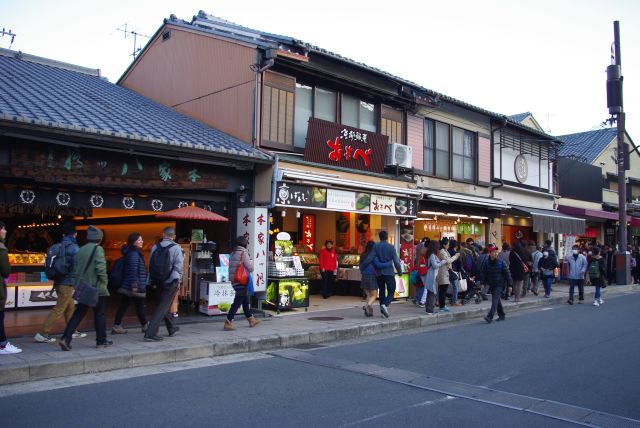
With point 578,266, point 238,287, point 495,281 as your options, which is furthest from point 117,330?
point 578,266

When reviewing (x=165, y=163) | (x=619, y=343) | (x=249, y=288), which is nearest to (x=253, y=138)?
(x=165, y=163)

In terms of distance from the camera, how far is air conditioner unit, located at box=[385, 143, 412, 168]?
54.1ft

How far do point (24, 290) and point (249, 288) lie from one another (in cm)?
609

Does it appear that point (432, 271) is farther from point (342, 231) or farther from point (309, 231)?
point (309, 231)

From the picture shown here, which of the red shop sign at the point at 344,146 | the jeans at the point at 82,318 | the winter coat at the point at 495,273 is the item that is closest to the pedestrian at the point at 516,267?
the winter coat at the point at 495,273

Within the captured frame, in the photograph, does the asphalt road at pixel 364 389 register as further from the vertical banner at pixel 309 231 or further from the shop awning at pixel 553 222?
the shop awning at pixel 553 222

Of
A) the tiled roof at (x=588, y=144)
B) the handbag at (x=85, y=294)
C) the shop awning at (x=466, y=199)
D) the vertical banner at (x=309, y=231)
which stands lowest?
the handbag at (x=85, y=294)

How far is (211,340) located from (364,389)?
3.57 meters

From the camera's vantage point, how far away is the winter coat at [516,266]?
647 inches

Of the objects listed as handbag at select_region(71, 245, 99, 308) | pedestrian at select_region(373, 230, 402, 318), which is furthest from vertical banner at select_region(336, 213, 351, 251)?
handbag at select_region(71, 245, 99, 308)

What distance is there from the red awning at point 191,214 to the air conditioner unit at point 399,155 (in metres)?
6.36

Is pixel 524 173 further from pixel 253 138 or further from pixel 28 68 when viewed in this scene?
pixel 28 68

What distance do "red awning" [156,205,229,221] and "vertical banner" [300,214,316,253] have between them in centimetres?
677

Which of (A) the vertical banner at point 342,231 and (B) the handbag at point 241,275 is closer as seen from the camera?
(B) the handbag at point 241,275
